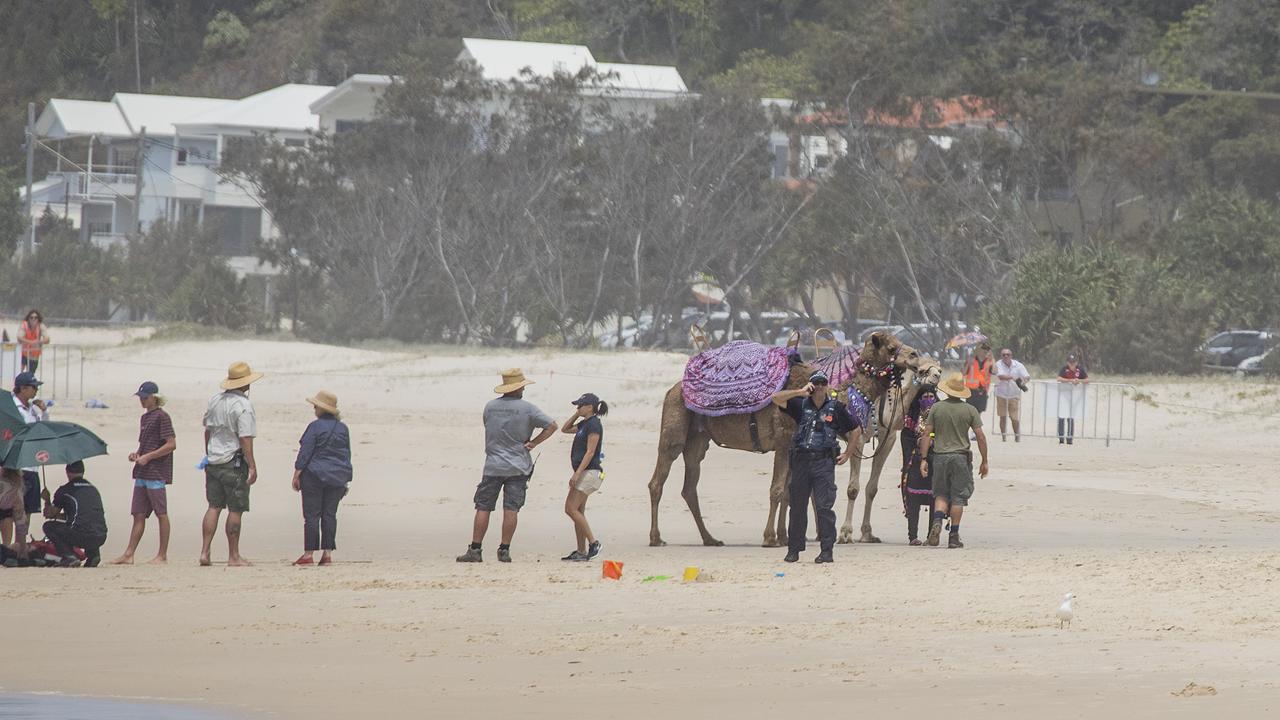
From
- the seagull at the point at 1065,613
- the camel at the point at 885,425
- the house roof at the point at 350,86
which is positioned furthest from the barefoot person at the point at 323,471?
the house roof at the point at 350,86

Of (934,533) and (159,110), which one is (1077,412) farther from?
(159,110)

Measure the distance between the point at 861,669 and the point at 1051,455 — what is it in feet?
54.4

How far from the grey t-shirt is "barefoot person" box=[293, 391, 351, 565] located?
110 cm

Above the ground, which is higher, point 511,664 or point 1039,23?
point 1039,23

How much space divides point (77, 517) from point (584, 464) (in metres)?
3.86

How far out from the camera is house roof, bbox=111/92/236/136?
7456 cm

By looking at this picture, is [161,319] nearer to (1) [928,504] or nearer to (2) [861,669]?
(1) [928,504]

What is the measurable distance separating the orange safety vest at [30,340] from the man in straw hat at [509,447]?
17.8 meters

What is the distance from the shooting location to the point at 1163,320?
1415 inches

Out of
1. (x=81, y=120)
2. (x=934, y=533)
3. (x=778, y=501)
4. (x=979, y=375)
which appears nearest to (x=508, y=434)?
(x=778, y=501)

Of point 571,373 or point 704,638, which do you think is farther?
point 571,373

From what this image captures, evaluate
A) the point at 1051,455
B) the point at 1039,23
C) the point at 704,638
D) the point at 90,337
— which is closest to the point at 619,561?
the point at 704,638

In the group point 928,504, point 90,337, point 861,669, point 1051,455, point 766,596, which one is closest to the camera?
point 861,669

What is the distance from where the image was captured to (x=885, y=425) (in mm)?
15773
